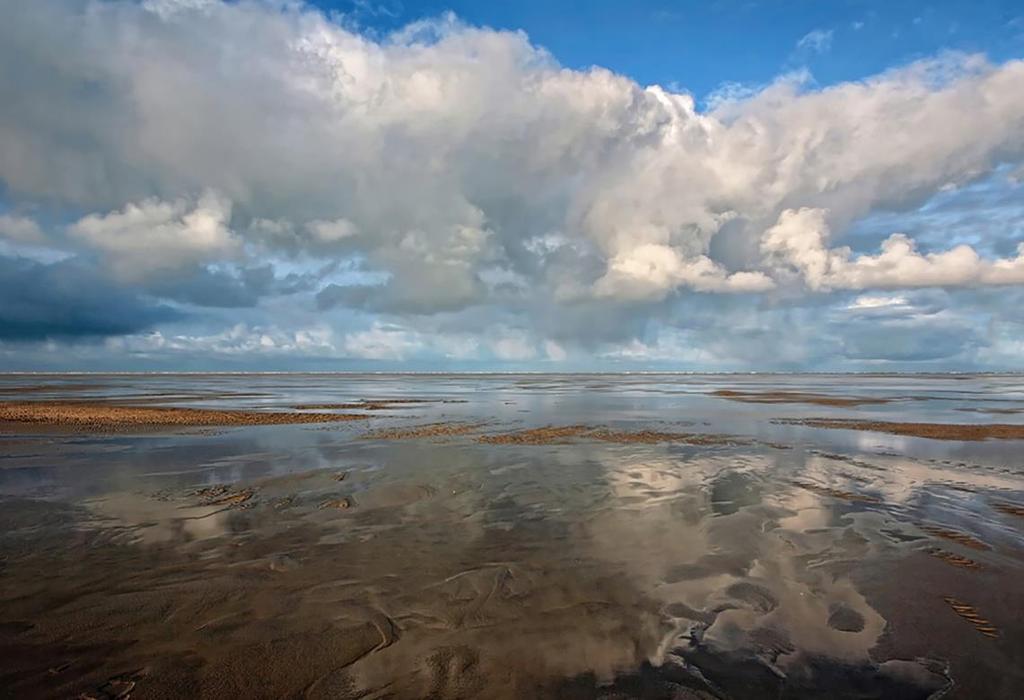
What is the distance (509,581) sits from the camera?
27.5ft

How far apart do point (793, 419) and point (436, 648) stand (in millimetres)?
35498

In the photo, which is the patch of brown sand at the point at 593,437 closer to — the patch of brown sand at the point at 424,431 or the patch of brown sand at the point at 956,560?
the patch of brown sand at the point at 424,431

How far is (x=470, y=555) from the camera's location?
958 cm

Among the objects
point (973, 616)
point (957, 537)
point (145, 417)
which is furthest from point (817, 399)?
point (145, 417)

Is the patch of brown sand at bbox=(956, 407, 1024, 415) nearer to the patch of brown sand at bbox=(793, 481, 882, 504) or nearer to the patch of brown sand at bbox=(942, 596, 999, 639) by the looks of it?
the patch of brown sand at bbox=(793, 481, 882, 504)

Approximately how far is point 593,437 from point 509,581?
58.2 feet

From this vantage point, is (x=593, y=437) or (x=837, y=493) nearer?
(x=837, y=493)

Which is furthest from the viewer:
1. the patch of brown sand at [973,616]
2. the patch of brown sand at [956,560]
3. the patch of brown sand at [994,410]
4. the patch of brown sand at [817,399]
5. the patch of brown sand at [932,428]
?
the patch of brown sand at [817,399]

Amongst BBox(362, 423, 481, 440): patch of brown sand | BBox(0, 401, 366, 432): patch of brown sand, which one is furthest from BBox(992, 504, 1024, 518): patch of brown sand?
BBox(0, 401, 366, 432): patch of brown sand

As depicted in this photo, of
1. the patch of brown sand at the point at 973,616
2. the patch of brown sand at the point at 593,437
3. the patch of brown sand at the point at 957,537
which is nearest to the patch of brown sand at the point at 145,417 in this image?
the patch of brown sand at the point at 593,437

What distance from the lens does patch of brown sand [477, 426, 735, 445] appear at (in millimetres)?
24094

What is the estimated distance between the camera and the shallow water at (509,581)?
5.82 metres

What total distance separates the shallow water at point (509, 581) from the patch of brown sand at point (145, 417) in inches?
544

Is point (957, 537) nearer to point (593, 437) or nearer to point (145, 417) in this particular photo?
point (593, 437)
